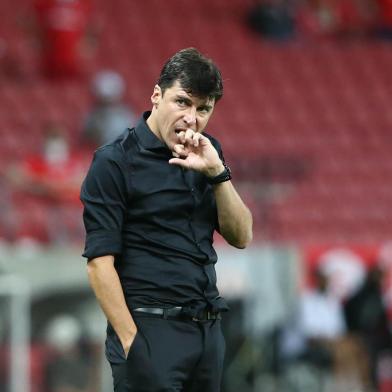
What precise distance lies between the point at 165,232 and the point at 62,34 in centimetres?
935

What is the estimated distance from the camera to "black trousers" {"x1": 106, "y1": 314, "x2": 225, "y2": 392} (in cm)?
405

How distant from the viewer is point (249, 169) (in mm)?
12867

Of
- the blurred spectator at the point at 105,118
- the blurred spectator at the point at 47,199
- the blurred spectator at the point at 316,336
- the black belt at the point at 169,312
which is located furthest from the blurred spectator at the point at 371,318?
the black belt at the point at 169,312

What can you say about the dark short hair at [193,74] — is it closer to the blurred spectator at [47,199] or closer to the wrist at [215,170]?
the wrist at [215,170]

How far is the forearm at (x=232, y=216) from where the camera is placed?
13.4ft

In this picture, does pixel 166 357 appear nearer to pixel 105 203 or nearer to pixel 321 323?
pixel 105 203

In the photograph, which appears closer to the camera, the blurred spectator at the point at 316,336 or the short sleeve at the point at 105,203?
the short sleeve at the point at 105,203

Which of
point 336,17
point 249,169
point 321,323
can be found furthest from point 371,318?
point 336,17

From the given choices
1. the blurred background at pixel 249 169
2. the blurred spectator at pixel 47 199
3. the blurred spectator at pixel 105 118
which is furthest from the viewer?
the blurred spectator at pixel 105 118

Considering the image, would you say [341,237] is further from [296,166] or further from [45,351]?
[45,351]

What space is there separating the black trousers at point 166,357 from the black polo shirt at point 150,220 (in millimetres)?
68

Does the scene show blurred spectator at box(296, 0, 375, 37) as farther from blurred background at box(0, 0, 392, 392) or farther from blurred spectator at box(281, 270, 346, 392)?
blurred spectator at box(281, 270, 346, 392)

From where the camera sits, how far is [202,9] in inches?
675

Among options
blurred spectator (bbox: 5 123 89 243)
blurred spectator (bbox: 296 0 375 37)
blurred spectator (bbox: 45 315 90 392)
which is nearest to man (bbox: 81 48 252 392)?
blurred spectator (bbox: 45 315 90 392)
